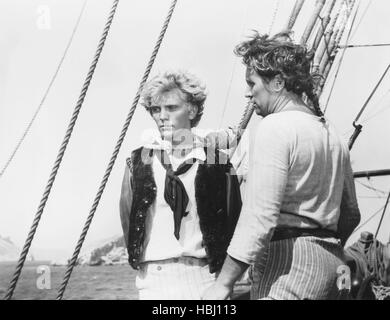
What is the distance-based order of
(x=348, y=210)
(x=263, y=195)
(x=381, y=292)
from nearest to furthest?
1. (x=263, y=195)
2. (x=348, y=210)
3. (x=381, y=292)

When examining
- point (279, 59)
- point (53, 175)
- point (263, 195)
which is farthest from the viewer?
point (53, 175)

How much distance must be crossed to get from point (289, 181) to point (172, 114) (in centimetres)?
50

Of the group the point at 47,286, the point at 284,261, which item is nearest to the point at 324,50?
the point at 47,286

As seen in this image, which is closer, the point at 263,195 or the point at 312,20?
the point at 263,195

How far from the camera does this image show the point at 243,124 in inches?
109

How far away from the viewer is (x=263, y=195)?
1355 millimetres

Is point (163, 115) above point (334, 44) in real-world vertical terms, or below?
below

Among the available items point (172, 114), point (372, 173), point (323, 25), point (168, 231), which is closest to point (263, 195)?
point (168, 231)

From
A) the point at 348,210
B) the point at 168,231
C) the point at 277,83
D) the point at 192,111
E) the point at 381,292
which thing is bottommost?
the point at 381,292

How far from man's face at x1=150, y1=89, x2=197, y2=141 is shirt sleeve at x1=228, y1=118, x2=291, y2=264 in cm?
43

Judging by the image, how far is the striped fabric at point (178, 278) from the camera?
1669mm

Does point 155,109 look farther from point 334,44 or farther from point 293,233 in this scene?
point 334,44

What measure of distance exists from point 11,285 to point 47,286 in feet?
1.17
